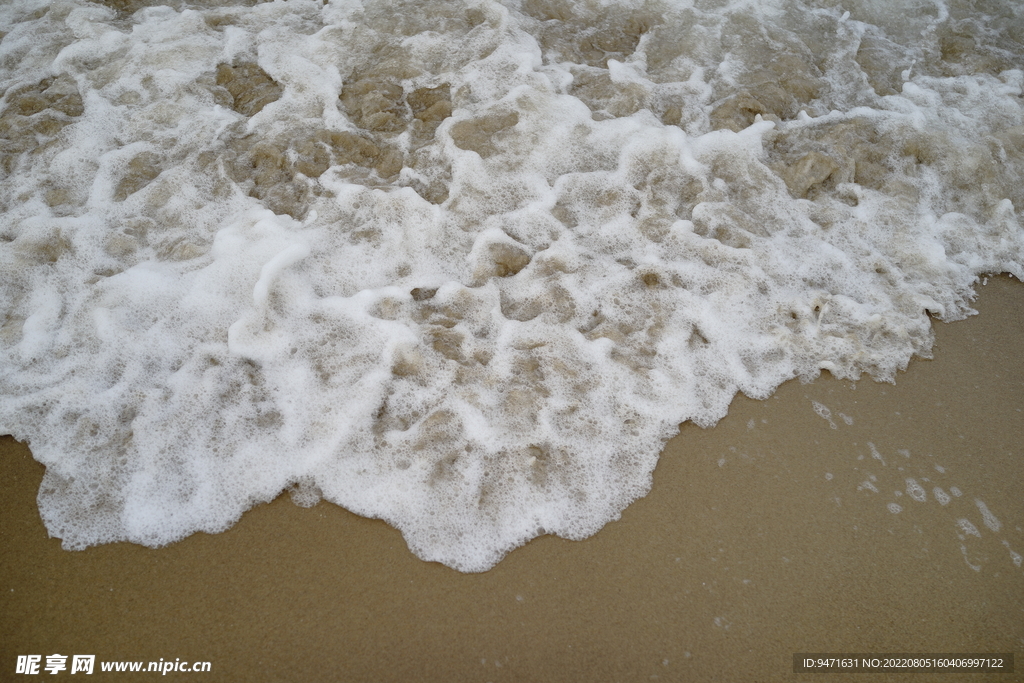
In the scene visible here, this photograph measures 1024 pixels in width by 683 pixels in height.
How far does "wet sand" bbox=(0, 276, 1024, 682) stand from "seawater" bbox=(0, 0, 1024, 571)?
85 mm

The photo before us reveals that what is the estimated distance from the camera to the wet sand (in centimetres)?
159

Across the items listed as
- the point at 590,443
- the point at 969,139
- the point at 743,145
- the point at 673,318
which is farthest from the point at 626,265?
the point at 969,139

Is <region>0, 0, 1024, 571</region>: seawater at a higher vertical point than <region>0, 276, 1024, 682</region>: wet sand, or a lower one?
higher

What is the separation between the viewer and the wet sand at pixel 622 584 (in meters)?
1.59

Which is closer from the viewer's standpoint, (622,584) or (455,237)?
(622,584)

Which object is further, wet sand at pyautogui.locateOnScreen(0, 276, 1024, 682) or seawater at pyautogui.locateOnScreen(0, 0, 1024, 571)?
seawater at pyautogui.locateOnScreen(0, 0, 1024, 571)

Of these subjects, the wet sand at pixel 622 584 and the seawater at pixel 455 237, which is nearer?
the wet sand at pixel 622 584

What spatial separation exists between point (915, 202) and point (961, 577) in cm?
169

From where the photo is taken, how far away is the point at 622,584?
1.71 meters

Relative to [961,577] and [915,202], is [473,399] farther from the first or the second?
[915,202]

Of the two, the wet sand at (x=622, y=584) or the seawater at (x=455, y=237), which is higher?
the seawater at (x=455, y=237)

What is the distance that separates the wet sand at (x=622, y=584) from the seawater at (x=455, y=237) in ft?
0.28

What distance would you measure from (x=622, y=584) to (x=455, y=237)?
1.46 metres

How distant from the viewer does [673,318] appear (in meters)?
2.29
